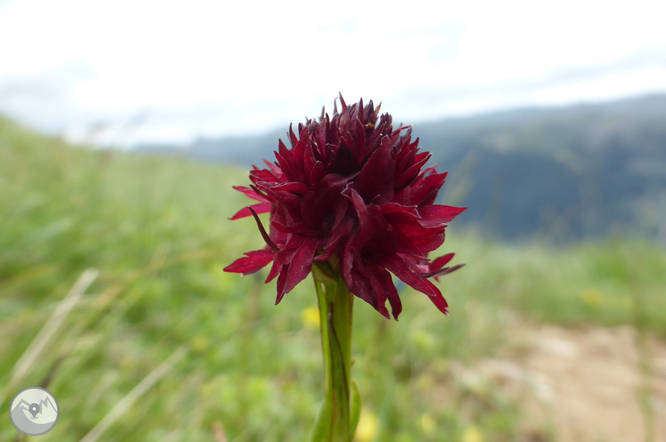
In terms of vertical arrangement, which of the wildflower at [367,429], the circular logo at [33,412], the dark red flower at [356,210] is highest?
the dark red flower at [356,210]

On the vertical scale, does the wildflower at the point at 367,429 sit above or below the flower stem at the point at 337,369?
below

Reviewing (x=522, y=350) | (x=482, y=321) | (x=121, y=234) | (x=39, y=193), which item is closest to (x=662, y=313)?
(x=522, y=350)

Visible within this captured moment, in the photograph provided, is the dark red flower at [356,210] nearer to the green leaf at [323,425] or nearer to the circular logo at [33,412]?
the green leaf at [323,425]

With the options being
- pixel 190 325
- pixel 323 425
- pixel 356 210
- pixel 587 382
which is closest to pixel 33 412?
pixel 323 425

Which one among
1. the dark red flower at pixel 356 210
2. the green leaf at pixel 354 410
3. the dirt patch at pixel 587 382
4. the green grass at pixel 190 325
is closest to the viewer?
the dark red flower at pixel 356 210

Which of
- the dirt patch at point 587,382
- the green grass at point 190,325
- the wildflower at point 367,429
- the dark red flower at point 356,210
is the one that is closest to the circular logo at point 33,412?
the green grass at point 190,325

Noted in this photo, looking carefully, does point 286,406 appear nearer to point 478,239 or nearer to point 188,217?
point 188,217

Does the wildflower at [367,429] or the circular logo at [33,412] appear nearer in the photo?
the circular logo at [33,412]
